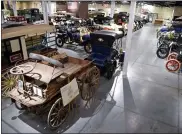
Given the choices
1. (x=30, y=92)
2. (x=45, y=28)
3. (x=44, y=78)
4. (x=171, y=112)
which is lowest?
(x=171, y=112)

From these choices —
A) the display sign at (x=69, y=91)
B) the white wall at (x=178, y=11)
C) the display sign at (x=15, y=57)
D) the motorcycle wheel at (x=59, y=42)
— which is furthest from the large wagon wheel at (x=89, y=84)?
the white wall at (x=178, y=11)

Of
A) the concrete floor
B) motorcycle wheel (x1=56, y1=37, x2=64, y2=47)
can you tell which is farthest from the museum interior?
motorcycle wheel (x1=56, y1=37, x2=64, y2=47)

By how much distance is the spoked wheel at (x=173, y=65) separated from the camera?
21.9 ft

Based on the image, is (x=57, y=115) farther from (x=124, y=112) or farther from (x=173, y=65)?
(x=173, y=65)

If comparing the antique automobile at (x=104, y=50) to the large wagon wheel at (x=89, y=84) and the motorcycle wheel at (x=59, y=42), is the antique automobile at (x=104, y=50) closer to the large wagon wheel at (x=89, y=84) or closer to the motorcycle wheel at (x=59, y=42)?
the large wagon wheel at (x=89, y=84)

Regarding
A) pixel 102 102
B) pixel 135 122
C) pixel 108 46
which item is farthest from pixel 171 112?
pixel 108 46

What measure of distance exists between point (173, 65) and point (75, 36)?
554cm

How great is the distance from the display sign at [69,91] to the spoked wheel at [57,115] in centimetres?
14

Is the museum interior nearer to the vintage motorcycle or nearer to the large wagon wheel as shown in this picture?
the large wagon wheel

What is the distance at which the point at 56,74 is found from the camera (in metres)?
3.46

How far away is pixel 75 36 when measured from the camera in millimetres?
9250

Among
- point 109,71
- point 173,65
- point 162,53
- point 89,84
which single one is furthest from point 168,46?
point 89,84

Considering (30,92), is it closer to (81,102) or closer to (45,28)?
(81,102)

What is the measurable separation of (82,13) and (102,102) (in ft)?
48.5
